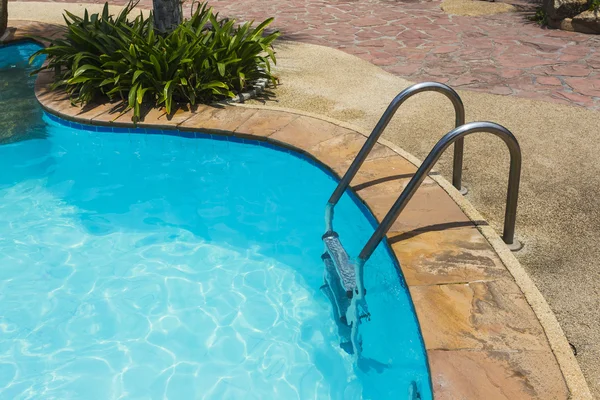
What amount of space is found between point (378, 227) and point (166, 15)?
16.9ft

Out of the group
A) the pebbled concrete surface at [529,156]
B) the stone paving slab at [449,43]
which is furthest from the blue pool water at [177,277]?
the stone paving slab at [449,43]

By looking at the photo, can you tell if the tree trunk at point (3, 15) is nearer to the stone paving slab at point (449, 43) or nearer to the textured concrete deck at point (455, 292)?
the stone paving slab at point (449, 43)

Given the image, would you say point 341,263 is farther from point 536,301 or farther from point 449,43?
point 449,43

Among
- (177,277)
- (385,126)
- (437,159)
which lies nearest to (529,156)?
(385,126)

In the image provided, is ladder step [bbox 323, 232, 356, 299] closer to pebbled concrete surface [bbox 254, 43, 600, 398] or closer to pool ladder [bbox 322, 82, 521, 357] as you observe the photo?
pool ladder [bbox 322, 82, 521, 357]

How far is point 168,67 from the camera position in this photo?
6574 millimetres

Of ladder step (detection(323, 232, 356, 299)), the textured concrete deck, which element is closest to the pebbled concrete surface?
the textured concrete deck

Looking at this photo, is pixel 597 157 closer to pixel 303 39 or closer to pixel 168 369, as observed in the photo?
pixel 168 369

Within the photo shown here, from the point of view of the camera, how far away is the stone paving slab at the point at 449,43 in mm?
7375

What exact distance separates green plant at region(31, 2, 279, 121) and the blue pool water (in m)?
0.59

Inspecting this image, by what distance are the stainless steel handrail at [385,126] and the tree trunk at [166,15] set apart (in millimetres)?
4152

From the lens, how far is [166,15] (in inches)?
298

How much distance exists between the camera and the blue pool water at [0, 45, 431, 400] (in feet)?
12.8

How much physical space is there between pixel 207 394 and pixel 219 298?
916 millimetres
